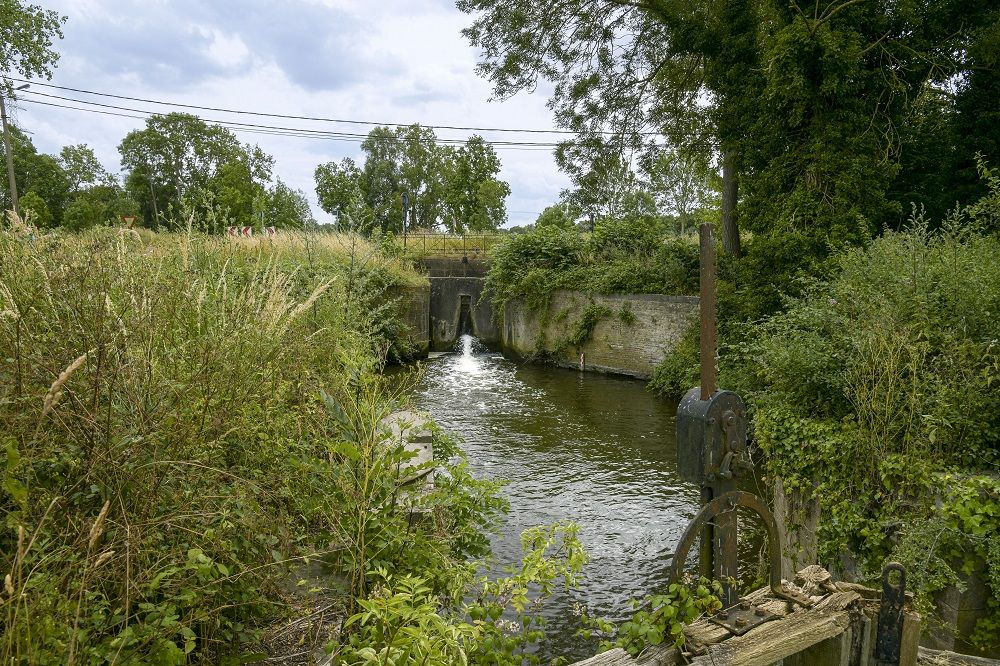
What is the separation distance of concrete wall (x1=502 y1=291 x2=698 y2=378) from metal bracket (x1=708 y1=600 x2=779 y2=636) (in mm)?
11721

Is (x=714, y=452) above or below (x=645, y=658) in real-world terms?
above

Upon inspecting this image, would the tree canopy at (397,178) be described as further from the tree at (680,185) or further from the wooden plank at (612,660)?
the wooden plank at (612,660)

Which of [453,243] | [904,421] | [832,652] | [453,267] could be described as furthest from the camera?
[453,243]

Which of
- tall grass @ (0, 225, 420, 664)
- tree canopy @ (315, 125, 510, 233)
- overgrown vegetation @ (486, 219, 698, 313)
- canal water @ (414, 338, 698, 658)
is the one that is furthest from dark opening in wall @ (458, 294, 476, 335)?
tree canopy @ (315, 125, 510, 233)

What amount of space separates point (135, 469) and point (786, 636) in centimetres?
262

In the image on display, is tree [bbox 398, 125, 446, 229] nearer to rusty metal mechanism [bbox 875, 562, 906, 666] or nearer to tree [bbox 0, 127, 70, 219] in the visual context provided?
tree [bbox 0, 127, 70, 219]

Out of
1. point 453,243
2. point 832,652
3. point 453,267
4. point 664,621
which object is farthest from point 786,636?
point 453,243

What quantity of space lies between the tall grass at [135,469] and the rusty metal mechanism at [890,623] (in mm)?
2441

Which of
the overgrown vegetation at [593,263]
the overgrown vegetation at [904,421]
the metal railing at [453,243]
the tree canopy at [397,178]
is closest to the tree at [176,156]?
the tree canopy at [397,178]

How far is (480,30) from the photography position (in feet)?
49.1

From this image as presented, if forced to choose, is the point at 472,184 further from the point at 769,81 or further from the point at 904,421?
the point at 904,421

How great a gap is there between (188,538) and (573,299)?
1475 centimetres

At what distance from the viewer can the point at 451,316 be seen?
1977 centimetres

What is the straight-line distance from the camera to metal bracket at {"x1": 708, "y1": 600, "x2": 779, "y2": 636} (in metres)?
2.58
